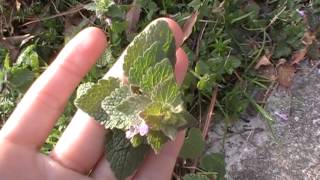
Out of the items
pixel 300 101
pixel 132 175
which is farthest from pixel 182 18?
pixel 132 175


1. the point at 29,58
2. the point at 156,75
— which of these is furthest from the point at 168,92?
the point at 29,58

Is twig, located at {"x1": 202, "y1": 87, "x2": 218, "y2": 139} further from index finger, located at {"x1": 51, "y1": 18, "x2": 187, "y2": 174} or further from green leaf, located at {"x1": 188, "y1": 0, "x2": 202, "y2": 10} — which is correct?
index finger, located at {"x1": 51, "y1": 18, "x2": 187, "y2": 174}

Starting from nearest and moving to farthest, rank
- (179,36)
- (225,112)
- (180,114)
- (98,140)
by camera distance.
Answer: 1. (180,114)
2. (98,140)
3. (179,36)
4. (225,112)

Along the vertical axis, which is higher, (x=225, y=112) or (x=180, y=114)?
(x=180, y=114)

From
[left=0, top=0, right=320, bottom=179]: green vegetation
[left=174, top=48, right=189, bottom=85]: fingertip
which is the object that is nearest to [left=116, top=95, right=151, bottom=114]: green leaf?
[left=174, top=48, right=189, bottom=85]: fingertip

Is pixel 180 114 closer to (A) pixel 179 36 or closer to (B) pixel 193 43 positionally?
(A) pixel 179 36

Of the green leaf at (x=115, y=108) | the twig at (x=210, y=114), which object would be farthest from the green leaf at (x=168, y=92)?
the twig at (x=210, y=114)

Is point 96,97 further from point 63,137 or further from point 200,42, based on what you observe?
point 200,42
